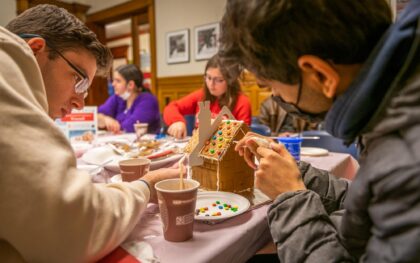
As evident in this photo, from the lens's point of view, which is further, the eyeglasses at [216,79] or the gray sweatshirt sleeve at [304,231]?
the eyeglasses at [216,79]

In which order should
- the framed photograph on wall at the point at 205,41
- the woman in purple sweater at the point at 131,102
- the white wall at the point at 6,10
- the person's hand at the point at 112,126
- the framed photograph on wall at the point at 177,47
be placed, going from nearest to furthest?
1. the person's hand at the point at 112,126
2. the woman in purple sweater at the point at 131,102
3. the framed photograph on wall at the point at 205,41
4. the framed photograph on wall at the point at 177,47
5. the white wall at the point at 6,10

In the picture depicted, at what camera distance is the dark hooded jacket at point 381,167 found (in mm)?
461

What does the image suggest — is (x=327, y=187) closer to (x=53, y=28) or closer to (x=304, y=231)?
(x=304, y=231)

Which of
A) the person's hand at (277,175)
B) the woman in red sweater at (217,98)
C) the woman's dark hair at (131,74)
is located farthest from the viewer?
the woman's dark hair at (131,74)

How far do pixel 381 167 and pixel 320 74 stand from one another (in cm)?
22

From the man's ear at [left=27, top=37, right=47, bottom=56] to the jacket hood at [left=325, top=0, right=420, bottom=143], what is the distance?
813 mm

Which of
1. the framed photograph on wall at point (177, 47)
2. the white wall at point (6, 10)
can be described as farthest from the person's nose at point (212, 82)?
the white wall at point (6, 10)

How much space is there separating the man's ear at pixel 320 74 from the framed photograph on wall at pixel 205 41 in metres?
4.11

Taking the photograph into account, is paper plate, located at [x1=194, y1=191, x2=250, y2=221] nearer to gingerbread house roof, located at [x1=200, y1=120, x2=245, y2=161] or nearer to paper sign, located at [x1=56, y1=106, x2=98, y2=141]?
gingerbread house roof, located at [x1=200, y1=120, x2=245, y2=161]

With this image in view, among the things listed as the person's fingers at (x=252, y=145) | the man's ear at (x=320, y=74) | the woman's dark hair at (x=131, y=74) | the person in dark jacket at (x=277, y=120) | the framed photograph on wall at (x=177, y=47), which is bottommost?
the person in dark jacket at (x=277, y=120)

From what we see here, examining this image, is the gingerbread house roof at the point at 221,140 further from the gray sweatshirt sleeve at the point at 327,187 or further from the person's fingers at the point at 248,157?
the gray sweatshirt sleeve at the point at 327,187

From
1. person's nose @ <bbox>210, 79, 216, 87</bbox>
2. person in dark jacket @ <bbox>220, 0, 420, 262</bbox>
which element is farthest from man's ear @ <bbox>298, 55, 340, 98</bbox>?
person's nose @ <bbox>210, 79, 216, 87</bbox>

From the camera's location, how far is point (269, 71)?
659mm

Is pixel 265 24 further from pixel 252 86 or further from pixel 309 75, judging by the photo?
pixel 252 86
